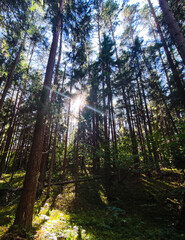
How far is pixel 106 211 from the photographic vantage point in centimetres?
627

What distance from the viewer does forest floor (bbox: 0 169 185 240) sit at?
150 inches

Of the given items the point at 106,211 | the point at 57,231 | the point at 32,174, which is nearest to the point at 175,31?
the point at 32,174

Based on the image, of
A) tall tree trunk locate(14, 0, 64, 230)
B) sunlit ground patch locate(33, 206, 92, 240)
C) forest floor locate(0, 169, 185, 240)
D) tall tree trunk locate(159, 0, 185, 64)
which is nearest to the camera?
sunlit ground patch locate(33, 206, 92, 240)

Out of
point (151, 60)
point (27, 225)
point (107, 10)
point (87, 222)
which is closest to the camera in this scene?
point (27, 225)

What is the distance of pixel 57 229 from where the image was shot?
12.7 ft

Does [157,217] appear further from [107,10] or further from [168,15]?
[107,10]

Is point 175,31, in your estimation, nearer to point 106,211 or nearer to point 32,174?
point 32,174

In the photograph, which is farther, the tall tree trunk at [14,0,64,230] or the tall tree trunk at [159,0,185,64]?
the tall tree trunk at [159,0,185,64]

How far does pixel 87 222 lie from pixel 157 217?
3.26 metres

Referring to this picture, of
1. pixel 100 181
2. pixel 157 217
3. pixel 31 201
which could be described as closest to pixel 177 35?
pixel 157 217

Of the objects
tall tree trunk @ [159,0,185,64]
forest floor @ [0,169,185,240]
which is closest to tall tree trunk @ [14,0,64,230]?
forest floor @ [0,169,185,240]

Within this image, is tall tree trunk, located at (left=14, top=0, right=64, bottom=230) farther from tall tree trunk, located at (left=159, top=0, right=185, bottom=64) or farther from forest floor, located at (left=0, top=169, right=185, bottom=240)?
tall tree trunk, located at (left=159, top=0, right=185, bottom=64)

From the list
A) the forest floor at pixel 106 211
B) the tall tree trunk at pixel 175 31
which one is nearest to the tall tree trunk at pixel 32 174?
the forest floor at pixel 106 211

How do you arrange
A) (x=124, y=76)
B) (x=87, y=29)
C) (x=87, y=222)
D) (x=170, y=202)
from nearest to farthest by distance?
1. (x=87, y=222)
2. (x=170, y=202)
3. (x=87, y=29)
4. (x=124, y=76)
